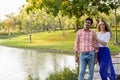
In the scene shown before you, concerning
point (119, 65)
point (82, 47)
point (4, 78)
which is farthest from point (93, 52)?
point (4, 78)

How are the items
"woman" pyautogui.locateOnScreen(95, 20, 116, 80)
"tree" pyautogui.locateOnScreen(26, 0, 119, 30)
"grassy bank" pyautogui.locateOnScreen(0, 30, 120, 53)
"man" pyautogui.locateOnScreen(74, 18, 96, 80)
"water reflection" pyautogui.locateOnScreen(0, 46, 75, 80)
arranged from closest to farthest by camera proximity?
1. "man" pyautogui.locateOnScreen(74, 18, 96, 80)
2. "woman" pyautogui.locateOnScreen(95, 20, 116, 80)
3. "tree" pyautogui.locateOnScreen(26, 0, 119, 30)
4. "water reflection" pyautogui.locateOnScreen(0, 46, 75, 80)
5. "grassy bank" pyautogui.locateOnScreen(0, 30, 120, 53)

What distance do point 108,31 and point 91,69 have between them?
1.19 metres

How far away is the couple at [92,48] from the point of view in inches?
397

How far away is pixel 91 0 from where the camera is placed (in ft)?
64.5

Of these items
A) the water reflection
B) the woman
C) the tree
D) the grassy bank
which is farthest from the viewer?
the grassy bank

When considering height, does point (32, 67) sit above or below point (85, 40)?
below

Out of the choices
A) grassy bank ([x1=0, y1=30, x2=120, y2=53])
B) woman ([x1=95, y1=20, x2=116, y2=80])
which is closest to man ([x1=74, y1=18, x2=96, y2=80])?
woman ([x1=95, y1=20, x2=116, y2=80])

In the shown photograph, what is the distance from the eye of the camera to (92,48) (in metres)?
10.2

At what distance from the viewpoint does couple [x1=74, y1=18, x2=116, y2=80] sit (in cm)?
1008

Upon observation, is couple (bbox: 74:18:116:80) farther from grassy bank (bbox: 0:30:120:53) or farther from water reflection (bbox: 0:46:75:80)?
grassy bank (bbox: 0:30:120:53)

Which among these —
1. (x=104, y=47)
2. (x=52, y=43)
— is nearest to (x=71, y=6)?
(x=104, y=47)

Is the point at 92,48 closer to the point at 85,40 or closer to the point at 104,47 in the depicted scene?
the point at 85,40

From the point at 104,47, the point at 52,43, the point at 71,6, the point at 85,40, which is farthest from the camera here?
the point at 52,43

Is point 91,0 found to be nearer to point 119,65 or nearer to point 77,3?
point 77,3
